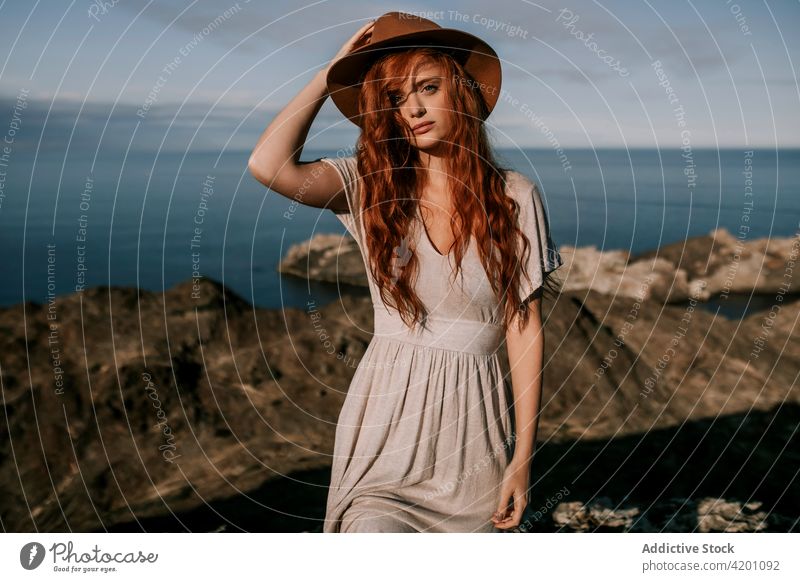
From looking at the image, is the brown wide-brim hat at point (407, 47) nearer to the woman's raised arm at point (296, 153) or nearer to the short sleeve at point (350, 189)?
the woman's raised arm at point (296, 153)

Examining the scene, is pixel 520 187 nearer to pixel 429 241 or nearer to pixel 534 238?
pixel 534 238

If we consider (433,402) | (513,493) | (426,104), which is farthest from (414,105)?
(513,493)

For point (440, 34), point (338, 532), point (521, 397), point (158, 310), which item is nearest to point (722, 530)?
point (521, 397)

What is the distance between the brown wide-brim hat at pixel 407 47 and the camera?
2.63m

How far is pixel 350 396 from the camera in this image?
9.40 ft

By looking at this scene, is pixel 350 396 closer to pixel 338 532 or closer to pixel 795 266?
pixel 338 532

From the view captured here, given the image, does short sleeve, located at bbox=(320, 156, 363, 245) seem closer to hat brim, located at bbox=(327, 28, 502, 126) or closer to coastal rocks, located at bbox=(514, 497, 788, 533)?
hat brim, located at bbox=(327, 28, 502, 126)

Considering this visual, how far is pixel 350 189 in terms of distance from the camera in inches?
111

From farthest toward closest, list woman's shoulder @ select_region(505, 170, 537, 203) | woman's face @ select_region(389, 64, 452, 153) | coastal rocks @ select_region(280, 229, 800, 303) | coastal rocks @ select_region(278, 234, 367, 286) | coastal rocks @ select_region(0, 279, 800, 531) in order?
coastal rocks @ select_region(280, 229, 800, 303) < coastal rocks @ select_region(278, 234, 367, 286) < coastal rocks @ select_region(0, 279, 800, 531) < woman's shoulder @ select_region(505, 170, 537, 203) < woman's face @ select_region(389, 64, 452, 153)

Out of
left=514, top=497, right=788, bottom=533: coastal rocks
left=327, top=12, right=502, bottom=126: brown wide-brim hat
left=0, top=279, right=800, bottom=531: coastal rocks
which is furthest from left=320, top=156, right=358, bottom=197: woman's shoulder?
left=514, top=497, right=788, bottom=533: coastal rocks

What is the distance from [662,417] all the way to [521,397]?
2108 millimetres

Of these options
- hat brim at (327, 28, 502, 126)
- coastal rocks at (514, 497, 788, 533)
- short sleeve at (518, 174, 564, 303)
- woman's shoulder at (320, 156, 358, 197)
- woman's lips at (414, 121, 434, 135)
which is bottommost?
coastal rocks at (514, 497, 788, 533)

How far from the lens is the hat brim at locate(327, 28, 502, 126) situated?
2.70 metres

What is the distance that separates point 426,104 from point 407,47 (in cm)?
19
